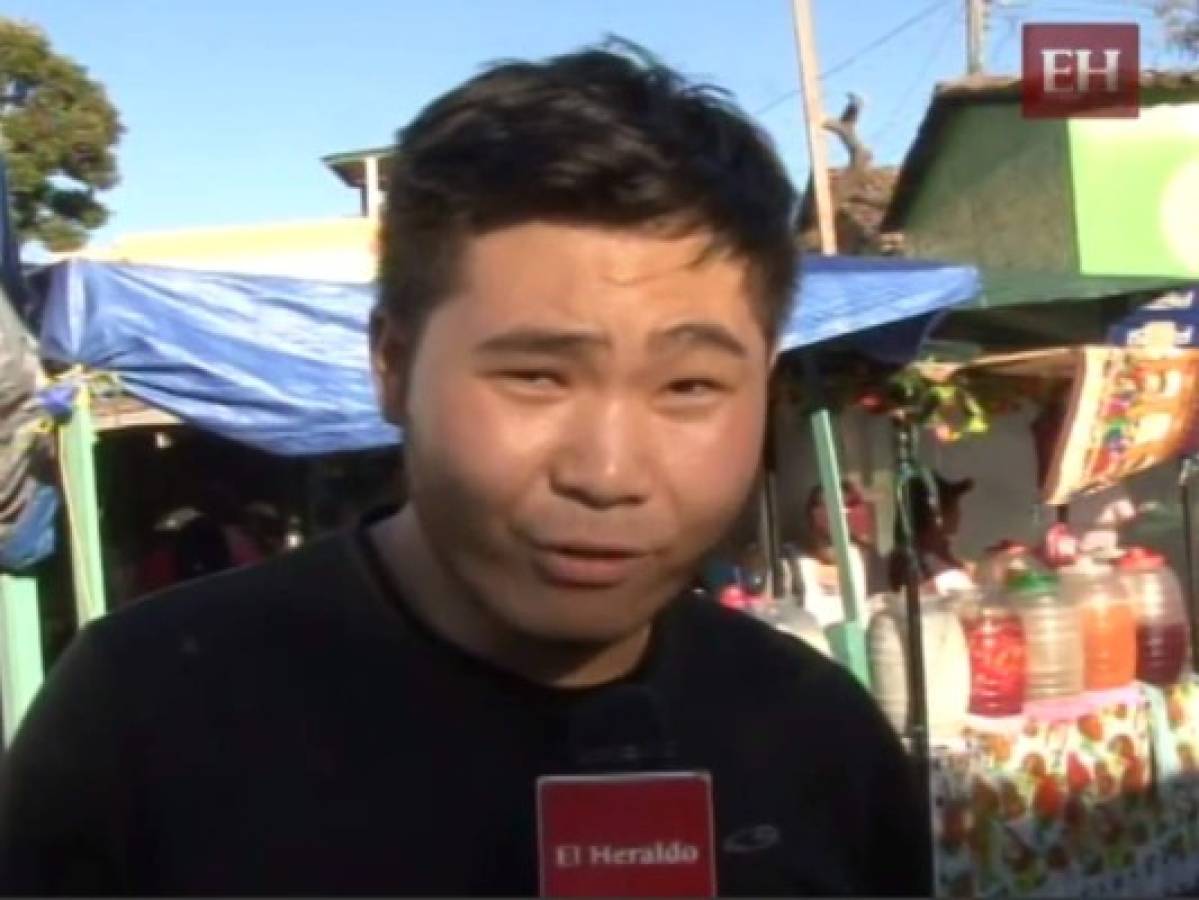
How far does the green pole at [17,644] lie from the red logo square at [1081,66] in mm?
5811

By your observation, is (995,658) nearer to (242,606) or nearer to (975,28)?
(242,606)

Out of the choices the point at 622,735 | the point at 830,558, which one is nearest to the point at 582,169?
the point at 622,735

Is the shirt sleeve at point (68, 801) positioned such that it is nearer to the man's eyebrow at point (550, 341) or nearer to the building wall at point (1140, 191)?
the man's eyebrow at point (550, 341)

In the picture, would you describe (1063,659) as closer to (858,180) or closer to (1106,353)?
(1106,353)

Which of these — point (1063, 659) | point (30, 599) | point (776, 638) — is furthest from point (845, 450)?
point (776, 638)

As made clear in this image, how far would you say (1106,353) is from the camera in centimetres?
733

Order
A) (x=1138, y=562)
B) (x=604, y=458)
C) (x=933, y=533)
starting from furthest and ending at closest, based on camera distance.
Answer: (x=933, y=533) < (x=1138, y=562) < (x=604, y=458)

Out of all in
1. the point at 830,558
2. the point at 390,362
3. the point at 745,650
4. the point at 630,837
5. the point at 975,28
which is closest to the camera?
the point at 630,837

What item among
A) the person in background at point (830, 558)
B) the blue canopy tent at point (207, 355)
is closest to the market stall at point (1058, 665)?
the person in background at point (830, 558)

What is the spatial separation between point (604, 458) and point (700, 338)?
0.11 metres

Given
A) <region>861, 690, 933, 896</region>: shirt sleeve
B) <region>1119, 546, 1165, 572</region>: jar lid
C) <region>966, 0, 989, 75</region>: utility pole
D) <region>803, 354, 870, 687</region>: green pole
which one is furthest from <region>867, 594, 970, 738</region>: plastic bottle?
<region>966, 0, 989, 75</region>: utility pole

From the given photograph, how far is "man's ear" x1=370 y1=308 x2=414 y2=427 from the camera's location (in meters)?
1.22

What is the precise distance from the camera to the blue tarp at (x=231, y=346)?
502 cm

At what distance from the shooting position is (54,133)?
27.3 m
